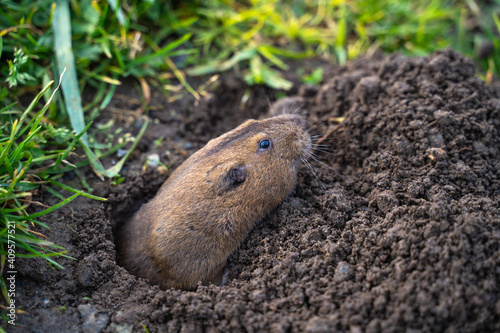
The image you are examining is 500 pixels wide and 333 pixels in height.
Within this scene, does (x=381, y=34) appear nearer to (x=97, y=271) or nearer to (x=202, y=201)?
(x=202, y=201)

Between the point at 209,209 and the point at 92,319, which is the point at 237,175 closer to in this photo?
the point at 209,209

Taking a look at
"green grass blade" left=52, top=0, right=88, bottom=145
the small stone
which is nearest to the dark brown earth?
the small stone

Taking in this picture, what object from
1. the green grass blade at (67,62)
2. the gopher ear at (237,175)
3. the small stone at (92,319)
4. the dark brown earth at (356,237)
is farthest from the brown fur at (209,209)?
the green grass blade at (67,62)

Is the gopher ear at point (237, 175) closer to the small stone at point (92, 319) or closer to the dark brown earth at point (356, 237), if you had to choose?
the dark brown earth at point (356, 237)

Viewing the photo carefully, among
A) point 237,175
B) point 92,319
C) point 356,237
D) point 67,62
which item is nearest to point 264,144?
point 237,175

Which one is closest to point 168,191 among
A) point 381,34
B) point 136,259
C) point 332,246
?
point 136,259

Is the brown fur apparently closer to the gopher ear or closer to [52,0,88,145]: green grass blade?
the gopher ear
